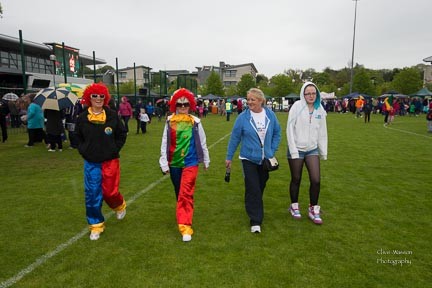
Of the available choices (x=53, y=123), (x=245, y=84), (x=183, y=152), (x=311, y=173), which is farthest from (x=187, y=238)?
(x=245, y=84)

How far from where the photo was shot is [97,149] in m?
4.41

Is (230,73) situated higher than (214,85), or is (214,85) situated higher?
(230,73)

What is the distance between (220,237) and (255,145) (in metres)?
1.29

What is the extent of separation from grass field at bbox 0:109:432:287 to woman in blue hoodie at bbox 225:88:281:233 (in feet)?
1.17

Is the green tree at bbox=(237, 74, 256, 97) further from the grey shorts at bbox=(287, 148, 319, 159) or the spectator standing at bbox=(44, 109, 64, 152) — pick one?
the grey shorts at bbox=(287, 148, 319, 159)

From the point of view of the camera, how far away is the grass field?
138 inches

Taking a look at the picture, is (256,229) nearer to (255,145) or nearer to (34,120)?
(255,145)

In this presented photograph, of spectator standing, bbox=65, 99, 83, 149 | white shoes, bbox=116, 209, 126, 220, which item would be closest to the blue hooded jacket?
white shoes, bbox=116, 209, 126, 220

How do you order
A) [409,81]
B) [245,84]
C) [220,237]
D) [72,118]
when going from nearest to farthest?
[220,237], [72,118], [409,81], [245,84]

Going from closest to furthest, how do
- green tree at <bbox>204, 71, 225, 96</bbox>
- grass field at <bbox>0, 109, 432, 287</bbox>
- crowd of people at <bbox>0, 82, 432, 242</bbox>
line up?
1. grass field at <bbox>0, 109, 432, 287</bbox>
2. crowd of people at <bbox>0, 82, 432, 242</bbox>
3. green tree at <bbox>204, 71, 225, 96</bbox>

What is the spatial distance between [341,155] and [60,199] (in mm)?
Answer: 8179

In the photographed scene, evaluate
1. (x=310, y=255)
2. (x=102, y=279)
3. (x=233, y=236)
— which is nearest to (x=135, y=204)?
(x=233, y=236)

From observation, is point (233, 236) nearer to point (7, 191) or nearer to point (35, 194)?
point (35, 194)

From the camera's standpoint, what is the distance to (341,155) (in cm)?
1086
